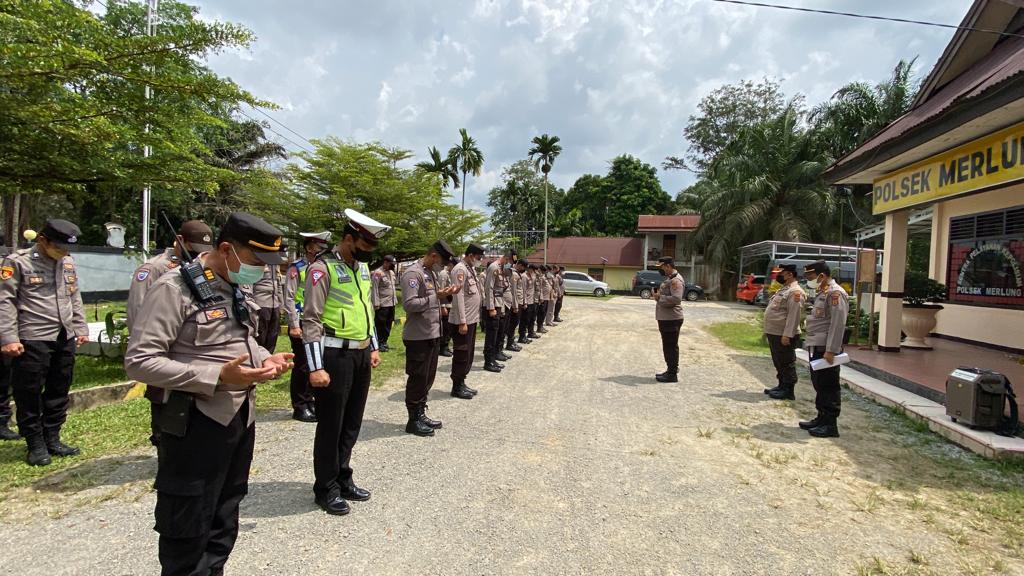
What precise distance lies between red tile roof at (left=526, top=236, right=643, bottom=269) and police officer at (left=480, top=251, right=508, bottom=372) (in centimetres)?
3061

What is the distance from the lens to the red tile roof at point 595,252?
1529 inches

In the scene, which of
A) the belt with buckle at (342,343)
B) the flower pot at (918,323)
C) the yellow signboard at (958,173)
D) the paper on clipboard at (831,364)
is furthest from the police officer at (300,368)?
the flower pot at (918,323)

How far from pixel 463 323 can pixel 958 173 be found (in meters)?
6.67

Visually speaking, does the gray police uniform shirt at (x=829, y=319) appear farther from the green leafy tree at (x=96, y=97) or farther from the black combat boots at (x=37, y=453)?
the black combat boots at (x=37, y=453)

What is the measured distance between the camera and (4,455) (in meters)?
3.99

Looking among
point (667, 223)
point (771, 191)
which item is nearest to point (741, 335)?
point (771, 191)

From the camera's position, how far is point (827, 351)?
204 inches

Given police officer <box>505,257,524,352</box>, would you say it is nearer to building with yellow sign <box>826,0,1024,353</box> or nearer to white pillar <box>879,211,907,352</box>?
building with yellow sign <box>826,0,1024,353</box>

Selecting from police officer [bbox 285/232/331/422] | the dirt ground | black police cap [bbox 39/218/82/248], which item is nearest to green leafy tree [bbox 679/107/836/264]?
the dirt ground

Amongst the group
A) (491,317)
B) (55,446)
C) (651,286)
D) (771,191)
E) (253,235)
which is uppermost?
(771,191)

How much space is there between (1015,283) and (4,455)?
1398 cm

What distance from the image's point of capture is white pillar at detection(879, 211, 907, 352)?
8.93 meters

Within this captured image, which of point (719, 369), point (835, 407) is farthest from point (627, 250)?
point (835, 407)

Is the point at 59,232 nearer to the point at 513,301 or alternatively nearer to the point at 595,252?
the point at 513,301
